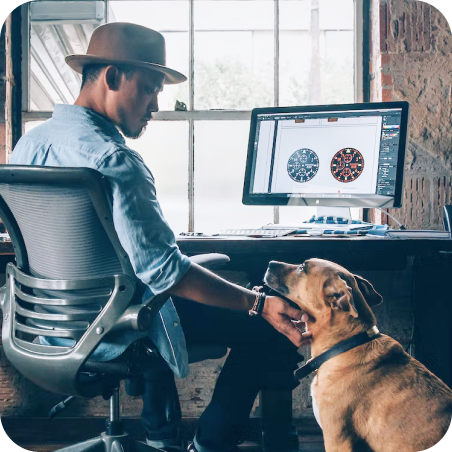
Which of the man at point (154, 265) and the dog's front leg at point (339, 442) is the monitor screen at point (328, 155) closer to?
the man at point (154, 265)

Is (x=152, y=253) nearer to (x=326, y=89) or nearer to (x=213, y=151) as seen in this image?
(x=213, y=151)

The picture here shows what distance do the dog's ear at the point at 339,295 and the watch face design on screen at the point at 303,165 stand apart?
2.11 feet

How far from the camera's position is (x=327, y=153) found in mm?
2203

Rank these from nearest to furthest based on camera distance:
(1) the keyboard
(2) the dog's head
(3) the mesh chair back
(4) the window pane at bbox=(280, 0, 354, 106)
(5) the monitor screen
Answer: (3) the mesh chair back
(2) the dog's head
(1) the keyboard
(5) the monitor screen
(4) the window pane at bbox=(280, 0, 354, 106)

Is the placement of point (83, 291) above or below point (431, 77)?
below

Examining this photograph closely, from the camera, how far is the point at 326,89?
2582 millimetres

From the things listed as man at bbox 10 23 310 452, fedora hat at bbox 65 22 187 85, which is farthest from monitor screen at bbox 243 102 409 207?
fedora hat at bbox 65 22 187 85

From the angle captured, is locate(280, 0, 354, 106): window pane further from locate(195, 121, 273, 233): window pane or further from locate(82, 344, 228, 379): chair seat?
locate(82, 344, 228, 379): chair seat

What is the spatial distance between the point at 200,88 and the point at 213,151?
0.31 metres

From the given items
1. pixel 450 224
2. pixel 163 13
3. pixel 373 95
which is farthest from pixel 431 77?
pixel 163 13

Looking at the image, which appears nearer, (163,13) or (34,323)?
(34,323)

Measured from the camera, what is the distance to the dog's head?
1668 millimetres

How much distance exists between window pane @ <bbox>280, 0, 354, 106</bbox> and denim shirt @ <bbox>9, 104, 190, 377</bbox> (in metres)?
1.38

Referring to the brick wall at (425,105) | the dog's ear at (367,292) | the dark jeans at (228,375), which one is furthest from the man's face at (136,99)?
the brick wall at (425,105)
